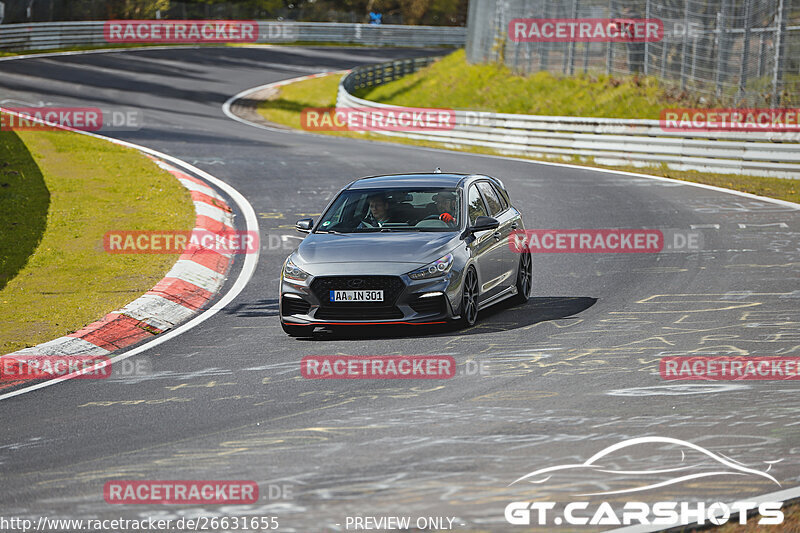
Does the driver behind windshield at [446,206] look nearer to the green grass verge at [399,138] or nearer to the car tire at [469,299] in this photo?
the car tire at [469,299]

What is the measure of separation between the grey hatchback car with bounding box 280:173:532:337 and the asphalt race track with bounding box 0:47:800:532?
30 cm

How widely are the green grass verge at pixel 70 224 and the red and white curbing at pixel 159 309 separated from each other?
0.80 ft

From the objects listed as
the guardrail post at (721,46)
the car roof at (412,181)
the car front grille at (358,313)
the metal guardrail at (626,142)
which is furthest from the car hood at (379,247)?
the guardrail post at (721,46)

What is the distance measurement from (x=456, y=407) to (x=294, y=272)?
3.34m

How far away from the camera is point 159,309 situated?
12000 millimetres

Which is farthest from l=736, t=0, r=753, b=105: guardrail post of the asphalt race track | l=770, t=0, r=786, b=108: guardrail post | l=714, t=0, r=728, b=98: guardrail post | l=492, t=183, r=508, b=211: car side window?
l=492, t=183, r=508, b=211: car side window

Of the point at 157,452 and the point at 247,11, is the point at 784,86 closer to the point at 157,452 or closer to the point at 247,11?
the point at 157,452

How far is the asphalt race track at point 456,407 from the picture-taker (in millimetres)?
6160

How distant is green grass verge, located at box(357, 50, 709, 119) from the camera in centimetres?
3409

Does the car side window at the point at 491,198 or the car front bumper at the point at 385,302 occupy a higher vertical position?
the car side window at the point at 491,198

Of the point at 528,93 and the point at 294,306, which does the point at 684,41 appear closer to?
the point at 528,93

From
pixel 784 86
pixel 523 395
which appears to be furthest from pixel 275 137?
pixel 523 395

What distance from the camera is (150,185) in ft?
66.7

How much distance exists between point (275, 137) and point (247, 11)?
54.2 m
